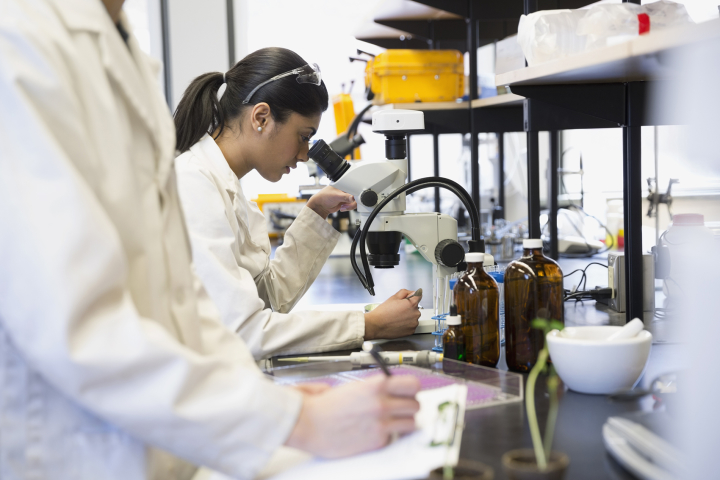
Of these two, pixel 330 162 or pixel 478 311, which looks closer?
pixel 478 311

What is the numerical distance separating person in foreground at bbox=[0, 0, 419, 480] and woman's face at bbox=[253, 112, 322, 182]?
0.92 m

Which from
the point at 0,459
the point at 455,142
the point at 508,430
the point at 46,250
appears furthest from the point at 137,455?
the point at 455,142

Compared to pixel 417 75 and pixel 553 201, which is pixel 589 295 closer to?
pixel 553 201

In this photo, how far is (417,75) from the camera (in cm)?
267

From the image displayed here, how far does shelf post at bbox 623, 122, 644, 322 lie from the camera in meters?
1.44

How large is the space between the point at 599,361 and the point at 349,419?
0.47 meters

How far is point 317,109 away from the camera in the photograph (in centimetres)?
171

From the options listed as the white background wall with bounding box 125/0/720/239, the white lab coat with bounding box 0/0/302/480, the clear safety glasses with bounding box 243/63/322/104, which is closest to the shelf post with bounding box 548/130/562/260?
the white background wall with bounding box 125/0/720/239

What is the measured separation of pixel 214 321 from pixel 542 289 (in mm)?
612

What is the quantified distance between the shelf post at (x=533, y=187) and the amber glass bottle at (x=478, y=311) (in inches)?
30.7

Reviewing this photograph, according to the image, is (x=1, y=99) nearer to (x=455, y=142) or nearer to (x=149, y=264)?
(x=149, y=264)

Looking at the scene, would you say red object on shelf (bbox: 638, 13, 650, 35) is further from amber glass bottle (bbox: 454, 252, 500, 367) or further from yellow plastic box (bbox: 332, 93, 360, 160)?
yellow plastic box (bbox: 332, 93, 360, 160)

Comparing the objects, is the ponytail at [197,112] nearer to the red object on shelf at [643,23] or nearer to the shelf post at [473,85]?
the red object on shelf at [643,23]

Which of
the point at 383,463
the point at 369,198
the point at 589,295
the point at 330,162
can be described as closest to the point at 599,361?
the point at 383,463
